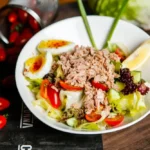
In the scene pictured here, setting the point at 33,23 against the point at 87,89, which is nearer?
the point at 87,89

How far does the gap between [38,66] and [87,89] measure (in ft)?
1.04

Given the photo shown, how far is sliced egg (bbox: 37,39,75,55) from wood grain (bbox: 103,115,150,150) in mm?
481

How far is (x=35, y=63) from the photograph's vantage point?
1.85 meters

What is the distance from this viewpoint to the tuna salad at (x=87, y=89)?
5.31 ft

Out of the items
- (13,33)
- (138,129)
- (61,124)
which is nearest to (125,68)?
(138,129)

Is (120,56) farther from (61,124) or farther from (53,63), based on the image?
(61,124)

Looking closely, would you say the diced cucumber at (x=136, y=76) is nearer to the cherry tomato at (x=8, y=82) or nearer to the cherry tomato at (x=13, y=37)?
the cherry tomato at (x=8, y=82)

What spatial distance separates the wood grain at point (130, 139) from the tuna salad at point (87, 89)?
120 mm

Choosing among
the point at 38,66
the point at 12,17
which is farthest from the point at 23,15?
the point at 38,66

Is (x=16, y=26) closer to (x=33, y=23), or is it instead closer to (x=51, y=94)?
(x=33, y=23)

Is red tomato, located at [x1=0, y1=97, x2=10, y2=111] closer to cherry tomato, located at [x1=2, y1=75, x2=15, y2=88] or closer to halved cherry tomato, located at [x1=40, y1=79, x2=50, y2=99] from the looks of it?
cherry tomato, located at [x1=2, y1=75, x2=15, y2=88]

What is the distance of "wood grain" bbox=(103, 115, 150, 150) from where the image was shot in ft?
5.54

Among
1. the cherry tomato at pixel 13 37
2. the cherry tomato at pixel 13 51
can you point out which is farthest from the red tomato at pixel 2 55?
the cherry tomato at pixel 13 37

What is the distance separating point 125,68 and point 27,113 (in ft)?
1.72
